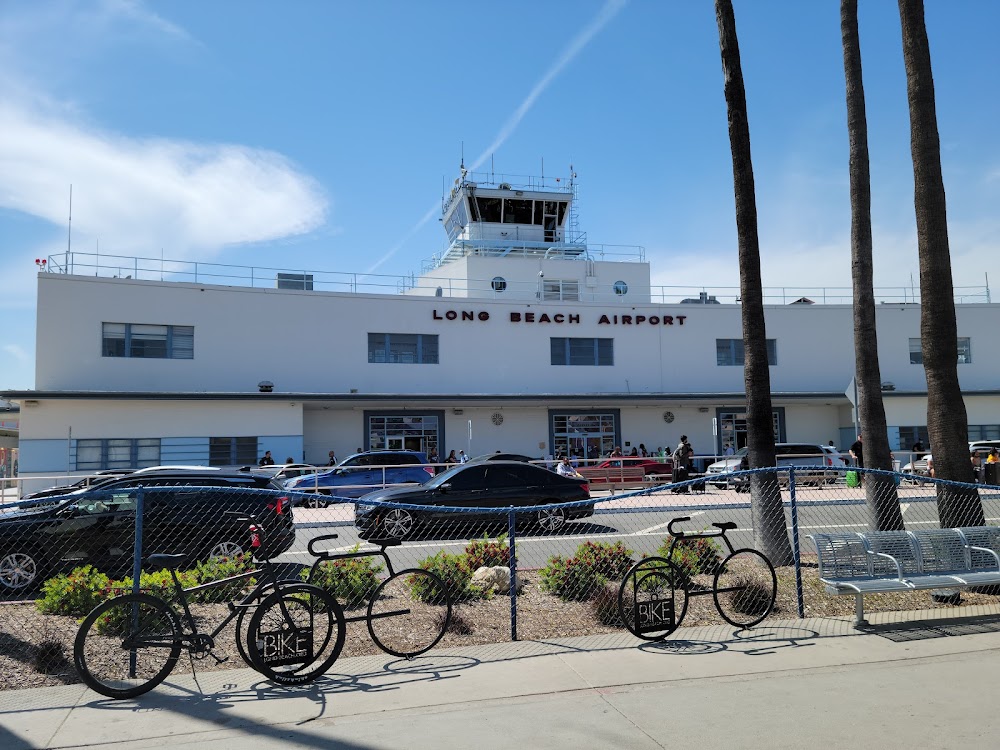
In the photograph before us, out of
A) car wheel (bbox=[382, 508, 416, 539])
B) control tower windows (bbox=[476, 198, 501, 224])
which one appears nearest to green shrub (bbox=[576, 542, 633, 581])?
car wheel (bbox=[382, 508, 416, 539])

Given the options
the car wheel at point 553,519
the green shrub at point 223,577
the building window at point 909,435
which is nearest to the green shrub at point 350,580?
the green shrub at point 223,577

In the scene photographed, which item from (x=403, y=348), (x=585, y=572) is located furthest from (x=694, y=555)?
(x=403, y=348)

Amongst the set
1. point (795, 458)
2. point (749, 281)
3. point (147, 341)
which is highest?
point (147, 341)

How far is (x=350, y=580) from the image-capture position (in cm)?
846

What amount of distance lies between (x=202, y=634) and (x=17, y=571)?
18.2ft

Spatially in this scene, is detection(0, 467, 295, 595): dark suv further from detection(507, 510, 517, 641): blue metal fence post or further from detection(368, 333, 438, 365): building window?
detection(368, 333, 438, 365): building window

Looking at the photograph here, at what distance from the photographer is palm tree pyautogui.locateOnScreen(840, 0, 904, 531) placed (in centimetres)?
1148

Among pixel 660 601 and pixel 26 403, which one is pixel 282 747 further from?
pixel 26 403

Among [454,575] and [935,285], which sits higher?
[935,285]

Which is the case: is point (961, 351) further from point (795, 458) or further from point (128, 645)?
point (128, 645)

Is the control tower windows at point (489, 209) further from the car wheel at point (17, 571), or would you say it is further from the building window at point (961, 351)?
the car wheel at point (17, 571)

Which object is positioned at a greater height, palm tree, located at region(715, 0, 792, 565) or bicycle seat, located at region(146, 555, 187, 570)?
palm tree, located at region(715, 0, 792, 565)

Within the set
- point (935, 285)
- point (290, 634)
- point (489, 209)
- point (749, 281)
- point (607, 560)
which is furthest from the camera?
point (489, 209)

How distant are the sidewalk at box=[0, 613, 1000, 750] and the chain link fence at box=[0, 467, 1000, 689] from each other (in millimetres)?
596
